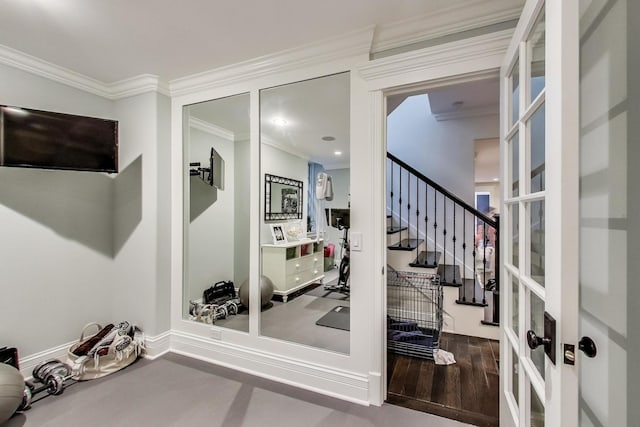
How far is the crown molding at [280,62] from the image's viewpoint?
1927 millimetres

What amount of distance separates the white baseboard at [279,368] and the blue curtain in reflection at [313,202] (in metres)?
1.24

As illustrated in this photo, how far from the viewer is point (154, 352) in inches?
100

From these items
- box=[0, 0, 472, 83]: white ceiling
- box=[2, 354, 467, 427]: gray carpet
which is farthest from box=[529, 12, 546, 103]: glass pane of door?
box=[2, 354, 467, 427]: gray carpet

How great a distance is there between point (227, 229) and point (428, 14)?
242cm

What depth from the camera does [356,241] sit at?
198cm

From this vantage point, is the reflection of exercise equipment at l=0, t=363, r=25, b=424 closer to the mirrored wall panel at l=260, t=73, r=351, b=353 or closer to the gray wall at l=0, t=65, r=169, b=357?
the gray wall at l=0, t=65, r=169, b=357

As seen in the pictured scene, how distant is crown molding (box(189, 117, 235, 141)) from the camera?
2.79 m

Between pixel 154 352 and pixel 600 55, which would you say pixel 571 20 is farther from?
pixel 154 352

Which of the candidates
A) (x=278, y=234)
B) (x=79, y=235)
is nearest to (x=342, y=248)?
(x=278, y=234)

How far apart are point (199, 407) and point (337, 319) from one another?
3.80ft

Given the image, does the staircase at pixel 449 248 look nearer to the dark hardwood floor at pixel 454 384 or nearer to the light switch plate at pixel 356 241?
the dark hardwood floor at pixel 454 384

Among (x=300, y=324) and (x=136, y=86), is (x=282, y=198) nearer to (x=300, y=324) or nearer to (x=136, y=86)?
(x=300, y=324)

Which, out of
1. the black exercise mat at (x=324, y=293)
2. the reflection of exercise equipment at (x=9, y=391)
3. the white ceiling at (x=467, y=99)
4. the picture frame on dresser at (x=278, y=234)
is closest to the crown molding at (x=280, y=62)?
the picture frame on dresser at (x=278, y=234)

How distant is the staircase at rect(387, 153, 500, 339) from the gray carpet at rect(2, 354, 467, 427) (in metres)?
1.42
